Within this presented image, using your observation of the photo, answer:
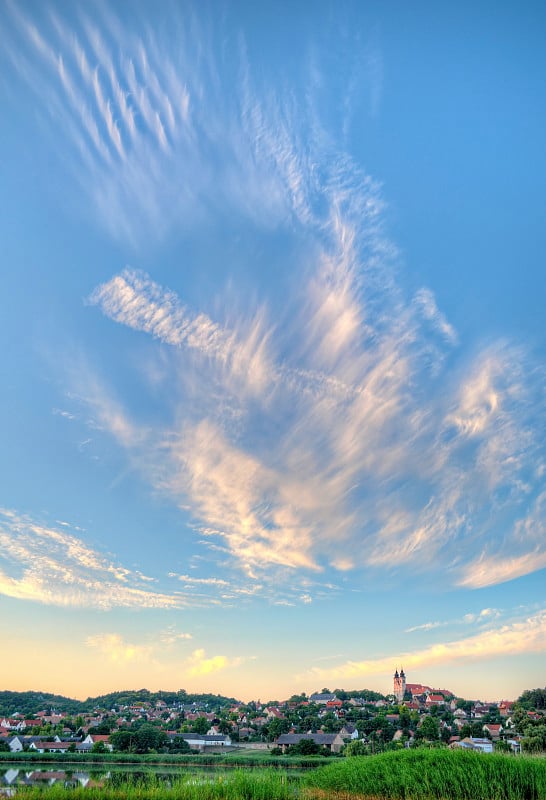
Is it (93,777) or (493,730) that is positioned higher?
(493,730)

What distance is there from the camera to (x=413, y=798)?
42.1 feet

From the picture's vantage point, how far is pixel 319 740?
192 feet

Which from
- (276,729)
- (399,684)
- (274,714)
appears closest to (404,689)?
(399,684)

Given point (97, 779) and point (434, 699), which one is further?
point (434, 699)

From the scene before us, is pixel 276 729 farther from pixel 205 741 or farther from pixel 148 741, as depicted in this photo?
pixel 148 741

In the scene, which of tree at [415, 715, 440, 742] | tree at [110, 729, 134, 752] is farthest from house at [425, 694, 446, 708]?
tree at [110, 729, 134, 752]

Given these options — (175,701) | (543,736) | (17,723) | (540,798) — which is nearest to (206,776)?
(540,798)

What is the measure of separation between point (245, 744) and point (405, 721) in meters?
20.3

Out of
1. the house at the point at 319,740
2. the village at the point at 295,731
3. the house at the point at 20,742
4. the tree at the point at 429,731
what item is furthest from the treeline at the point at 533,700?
the house at the point at 20,742

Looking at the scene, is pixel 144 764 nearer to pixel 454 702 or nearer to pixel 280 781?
pixel 280 781

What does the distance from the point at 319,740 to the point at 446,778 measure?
2080 inches

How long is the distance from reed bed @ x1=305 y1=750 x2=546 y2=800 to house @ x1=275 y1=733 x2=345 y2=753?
46998 millimetres

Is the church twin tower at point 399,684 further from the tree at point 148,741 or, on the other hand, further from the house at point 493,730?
the tree at point 148,741

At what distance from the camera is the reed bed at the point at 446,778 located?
1270 cm
